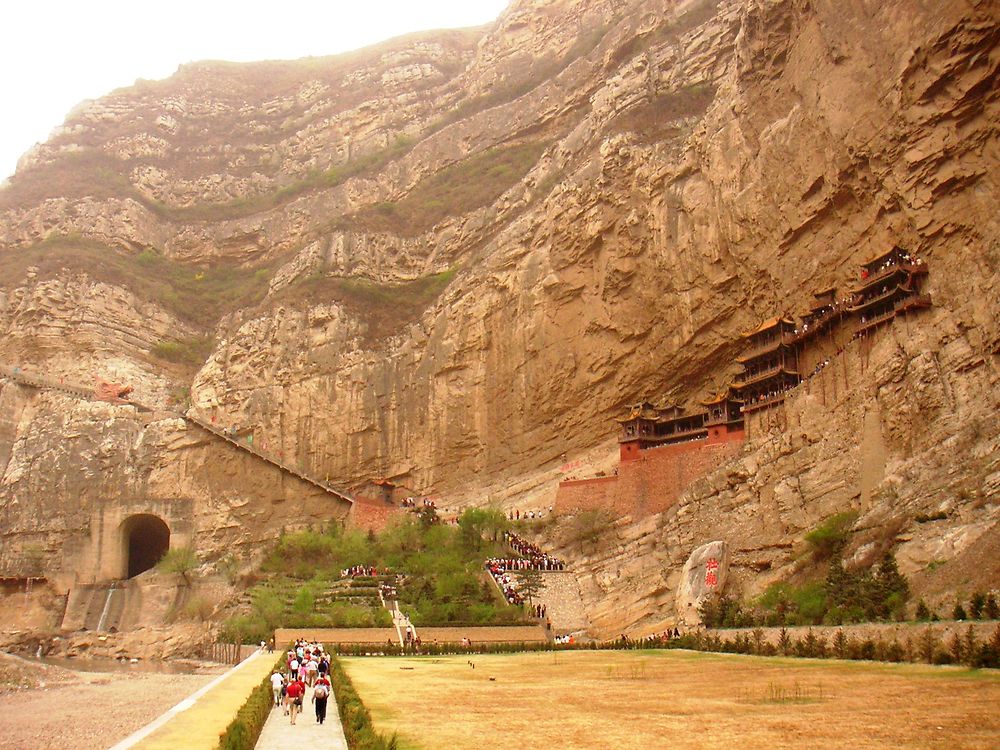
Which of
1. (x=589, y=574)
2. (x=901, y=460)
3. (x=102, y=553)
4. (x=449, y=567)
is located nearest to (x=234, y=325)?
(x=102, y=553)

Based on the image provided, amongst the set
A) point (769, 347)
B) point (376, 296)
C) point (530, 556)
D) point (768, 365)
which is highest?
point (376, 296)

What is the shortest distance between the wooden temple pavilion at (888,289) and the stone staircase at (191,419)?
98.3 ft

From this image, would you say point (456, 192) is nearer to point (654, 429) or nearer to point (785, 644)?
point (654, 429)

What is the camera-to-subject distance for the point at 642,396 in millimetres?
46719

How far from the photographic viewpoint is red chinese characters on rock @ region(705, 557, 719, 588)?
2988cm

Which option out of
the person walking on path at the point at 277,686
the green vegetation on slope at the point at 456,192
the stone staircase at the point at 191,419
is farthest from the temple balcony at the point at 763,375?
the green vegetation on slope at the point at 456,192

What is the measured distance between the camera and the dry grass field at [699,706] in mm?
10594

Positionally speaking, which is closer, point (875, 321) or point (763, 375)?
point (875, 321)

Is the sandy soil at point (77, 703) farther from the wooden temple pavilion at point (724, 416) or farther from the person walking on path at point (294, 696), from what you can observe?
the wooden temple pavilion at point (724, 416)

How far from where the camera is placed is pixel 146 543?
57.4m

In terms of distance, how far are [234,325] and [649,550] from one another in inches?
1689

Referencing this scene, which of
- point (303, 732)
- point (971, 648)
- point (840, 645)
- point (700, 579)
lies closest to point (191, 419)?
point (700, 579)

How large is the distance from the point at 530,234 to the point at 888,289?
25401 millimetres

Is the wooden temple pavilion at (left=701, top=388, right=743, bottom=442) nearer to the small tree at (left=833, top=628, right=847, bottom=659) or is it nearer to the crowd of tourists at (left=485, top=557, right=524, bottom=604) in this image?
the crowd of tourists at (left=485, top=557, right=524, bottom=604)
